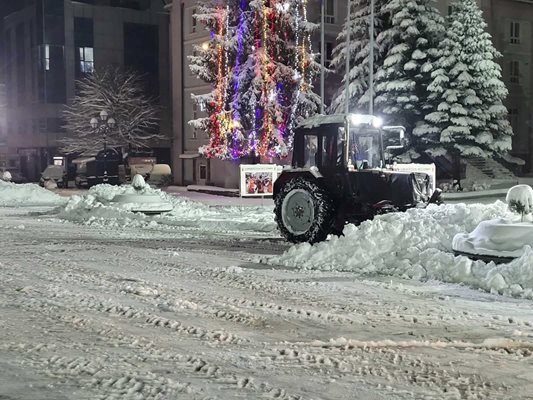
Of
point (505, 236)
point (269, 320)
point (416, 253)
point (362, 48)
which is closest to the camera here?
point (269, 320)

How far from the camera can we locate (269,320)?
24.8 feet

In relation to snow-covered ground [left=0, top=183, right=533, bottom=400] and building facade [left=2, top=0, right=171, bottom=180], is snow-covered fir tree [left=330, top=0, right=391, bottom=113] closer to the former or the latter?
snow-covered ground [left=0, top=183, right=533, bottom=400]

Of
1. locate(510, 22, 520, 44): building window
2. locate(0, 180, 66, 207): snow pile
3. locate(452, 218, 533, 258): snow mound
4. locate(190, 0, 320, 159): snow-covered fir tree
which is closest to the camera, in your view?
locate(452, 218, 533, 258): snow mound

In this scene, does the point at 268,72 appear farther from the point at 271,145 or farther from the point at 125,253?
the point at 125,253

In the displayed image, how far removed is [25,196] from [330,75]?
734 inches

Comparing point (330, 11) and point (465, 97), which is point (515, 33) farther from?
point (465, 97)

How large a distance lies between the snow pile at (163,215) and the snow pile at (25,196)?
285 inches

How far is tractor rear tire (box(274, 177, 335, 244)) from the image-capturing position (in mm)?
13781

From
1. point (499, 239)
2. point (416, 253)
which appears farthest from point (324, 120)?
point (499, 239)

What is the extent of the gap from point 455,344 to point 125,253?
25.8ft

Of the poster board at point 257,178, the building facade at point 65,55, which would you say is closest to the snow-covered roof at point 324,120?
the poster board at point 257,178

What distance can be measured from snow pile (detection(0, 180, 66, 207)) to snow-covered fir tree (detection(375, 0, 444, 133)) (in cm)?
1625

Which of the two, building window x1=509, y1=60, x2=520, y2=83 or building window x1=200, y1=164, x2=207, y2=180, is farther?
building window x1=509, y1=60, x2=520, y2=83

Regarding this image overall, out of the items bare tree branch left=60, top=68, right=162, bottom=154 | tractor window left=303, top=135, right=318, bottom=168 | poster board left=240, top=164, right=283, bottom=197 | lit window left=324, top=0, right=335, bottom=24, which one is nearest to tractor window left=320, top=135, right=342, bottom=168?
tractor window left=303, top=135, right=318, bottom=168
